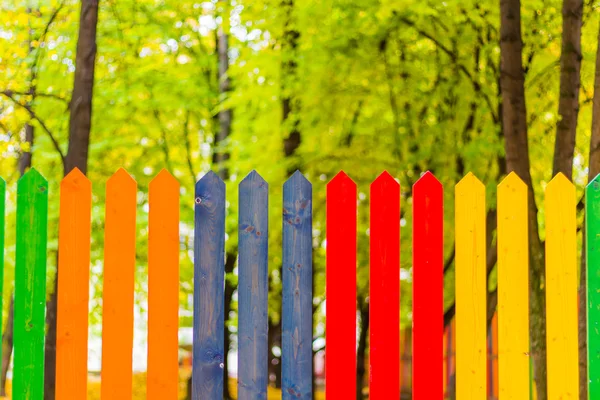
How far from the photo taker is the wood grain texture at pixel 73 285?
422cm

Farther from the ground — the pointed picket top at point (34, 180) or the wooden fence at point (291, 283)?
the pointed picket top at point (34, 180)

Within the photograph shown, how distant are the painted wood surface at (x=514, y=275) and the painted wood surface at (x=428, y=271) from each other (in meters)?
0.36

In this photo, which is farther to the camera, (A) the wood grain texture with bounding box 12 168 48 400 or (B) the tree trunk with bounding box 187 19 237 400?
(B) the tree trunk with bounding box 187 19 237 400

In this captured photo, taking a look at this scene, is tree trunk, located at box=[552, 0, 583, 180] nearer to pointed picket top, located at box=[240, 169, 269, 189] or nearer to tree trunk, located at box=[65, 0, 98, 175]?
pointed picket top, located at box=[240, 169, 269, 189]

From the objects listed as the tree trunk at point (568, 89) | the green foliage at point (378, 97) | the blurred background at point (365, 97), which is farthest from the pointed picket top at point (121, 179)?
the green foliage at point (378, 97)

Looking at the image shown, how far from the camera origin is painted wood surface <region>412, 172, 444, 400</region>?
4.27 meters

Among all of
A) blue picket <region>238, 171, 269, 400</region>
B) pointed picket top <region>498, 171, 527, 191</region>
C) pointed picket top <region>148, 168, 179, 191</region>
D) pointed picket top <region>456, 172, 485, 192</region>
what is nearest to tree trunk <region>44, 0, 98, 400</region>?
pointed picket top <region>148, 168, 179, 191</region>

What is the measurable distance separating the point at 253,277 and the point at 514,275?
1.47 m

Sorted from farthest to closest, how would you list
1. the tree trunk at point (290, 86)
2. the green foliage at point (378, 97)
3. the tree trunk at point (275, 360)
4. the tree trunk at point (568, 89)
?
the tree trunk at point (275, 360)
the tree trunk at point (290, 86)
the green foliage at point (378, 97)
the tree trunk at point (568, 89)

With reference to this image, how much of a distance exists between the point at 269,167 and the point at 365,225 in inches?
57.4

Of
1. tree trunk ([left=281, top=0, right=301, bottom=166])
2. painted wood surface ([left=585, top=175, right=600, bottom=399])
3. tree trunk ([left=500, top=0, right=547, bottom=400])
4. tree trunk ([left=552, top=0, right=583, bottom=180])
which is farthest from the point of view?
tree trunk ([left=281, top=0, right=301, bottom=166])

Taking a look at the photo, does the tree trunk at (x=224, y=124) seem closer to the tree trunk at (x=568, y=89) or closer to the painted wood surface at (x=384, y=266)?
the tree trunk at (x=568, y=89)

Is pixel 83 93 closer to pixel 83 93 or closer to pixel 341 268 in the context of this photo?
pixel 83 93

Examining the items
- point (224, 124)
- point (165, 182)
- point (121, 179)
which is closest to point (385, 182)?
point (165, 182)
